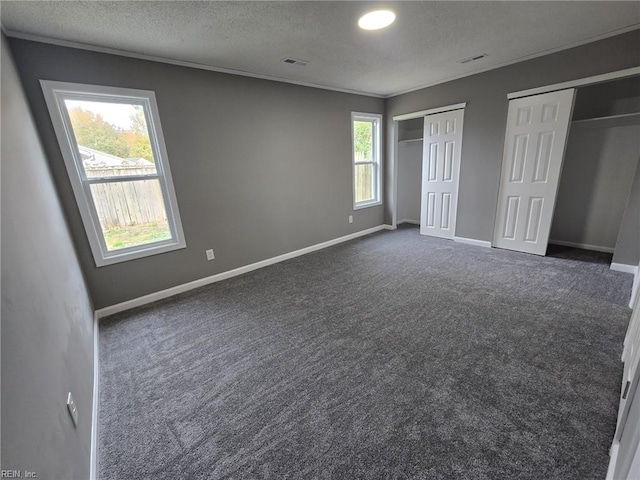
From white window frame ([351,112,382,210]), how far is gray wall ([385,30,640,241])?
1.36 ft

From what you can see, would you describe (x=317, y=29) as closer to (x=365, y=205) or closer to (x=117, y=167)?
(x=117, y=167)

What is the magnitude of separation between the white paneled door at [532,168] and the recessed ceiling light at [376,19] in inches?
91.2

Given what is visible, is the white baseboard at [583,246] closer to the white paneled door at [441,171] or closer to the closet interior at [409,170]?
the white paneled door at [441,171]

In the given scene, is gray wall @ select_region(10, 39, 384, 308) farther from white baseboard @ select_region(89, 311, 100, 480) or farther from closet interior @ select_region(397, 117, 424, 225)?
closet interior @ select_region(397, 117, 424, 225)

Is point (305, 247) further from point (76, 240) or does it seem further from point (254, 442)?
point (254, 442)

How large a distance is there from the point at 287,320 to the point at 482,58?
12.0 ft

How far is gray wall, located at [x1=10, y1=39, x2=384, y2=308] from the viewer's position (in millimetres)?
2344

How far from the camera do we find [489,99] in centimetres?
358

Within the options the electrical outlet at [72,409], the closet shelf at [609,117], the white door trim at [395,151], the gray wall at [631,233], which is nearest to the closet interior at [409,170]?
the white door trim at [395,151]

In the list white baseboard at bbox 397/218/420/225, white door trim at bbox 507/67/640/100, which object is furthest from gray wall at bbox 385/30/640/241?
white baseboard at bbox 397/218/420/225

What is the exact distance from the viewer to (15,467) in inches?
→ 26.7

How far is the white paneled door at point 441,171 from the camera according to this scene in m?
4.05

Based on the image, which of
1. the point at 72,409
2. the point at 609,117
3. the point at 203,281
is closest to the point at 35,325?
Result: the point at 72,409

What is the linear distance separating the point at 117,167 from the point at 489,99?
4547 millimetres
